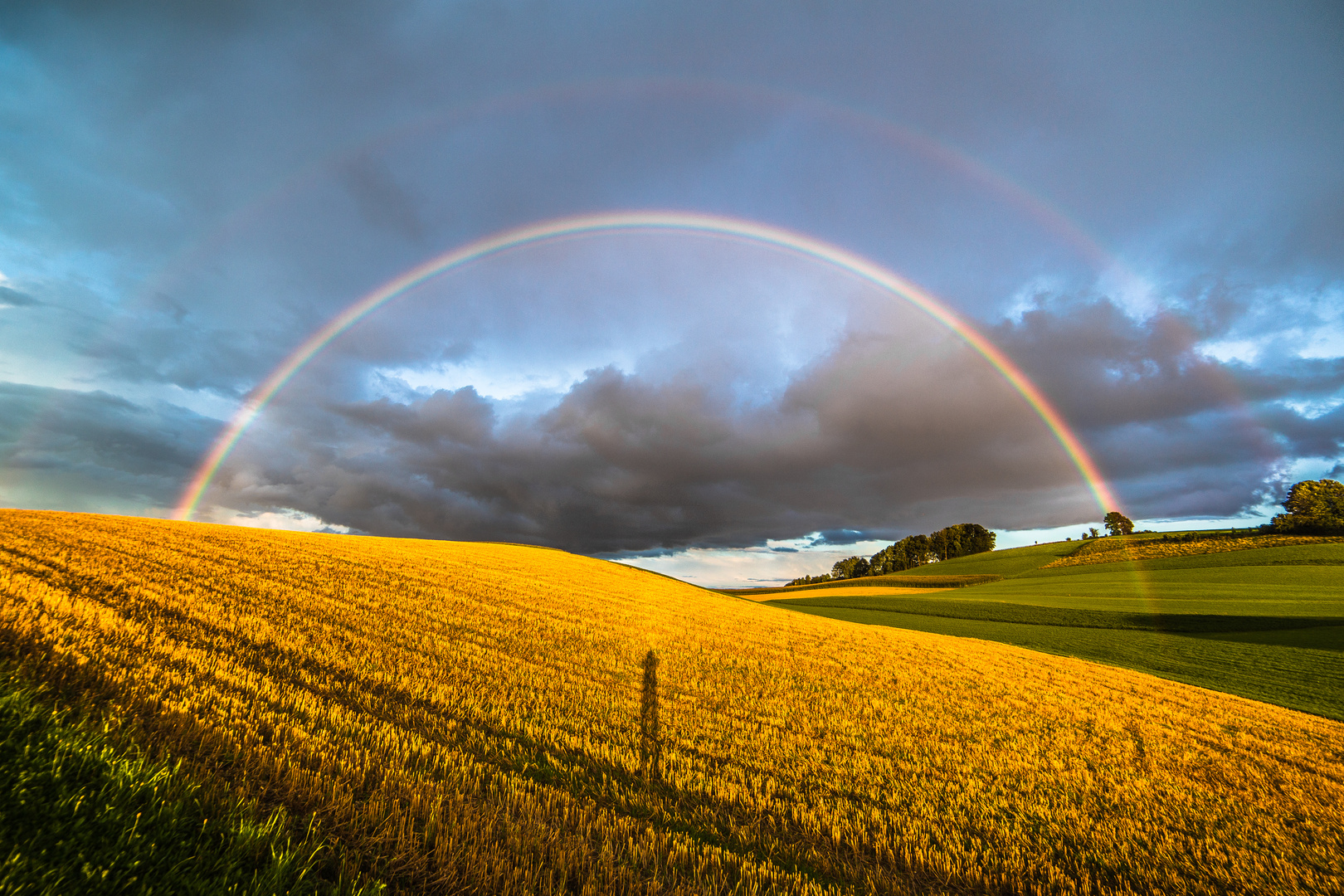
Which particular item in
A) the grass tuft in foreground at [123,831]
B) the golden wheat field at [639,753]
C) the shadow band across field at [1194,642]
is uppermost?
the grass tuft in foreground at [123,831]

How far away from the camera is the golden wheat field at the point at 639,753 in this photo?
4387mm

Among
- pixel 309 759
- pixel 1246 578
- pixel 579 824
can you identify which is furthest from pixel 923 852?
pixel 1246 578

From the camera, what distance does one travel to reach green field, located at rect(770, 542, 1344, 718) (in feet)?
72.7

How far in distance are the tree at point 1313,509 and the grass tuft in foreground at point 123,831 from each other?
131 metres

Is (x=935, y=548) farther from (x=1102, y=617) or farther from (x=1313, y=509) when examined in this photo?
(x=1102, y=617)

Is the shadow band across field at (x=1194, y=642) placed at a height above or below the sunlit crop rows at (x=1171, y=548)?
below

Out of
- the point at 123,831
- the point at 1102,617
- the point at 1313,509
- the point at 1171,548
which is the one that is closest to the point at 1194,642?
the point at 1102,617

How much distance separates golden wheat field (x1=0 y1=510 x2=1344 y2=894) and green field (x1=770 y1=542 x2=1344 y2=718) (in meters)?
11.2

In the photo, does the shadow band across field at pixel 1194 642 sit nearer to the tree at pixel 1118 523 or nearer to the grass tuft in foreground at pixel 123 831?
the grass tuft in foreground at pixel 123 831

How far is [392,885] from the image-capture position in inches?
133

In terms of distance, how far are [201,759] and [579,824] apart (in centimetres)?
319

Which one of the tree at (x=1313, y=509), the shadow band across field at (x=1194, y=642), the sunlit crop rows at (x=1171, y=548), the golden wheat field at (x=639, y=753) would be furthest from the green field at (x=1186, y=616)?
the tree at (x=1313, y=509)

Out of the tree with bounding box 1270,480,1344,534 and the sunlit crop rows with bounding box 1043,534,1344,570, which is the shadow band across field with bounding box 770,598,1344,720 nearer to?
the sunlit crop rows with bounding box 1043,534,1344,570

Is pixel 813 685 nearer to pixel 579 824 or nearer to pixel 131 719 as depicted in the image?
pixel 579 824
